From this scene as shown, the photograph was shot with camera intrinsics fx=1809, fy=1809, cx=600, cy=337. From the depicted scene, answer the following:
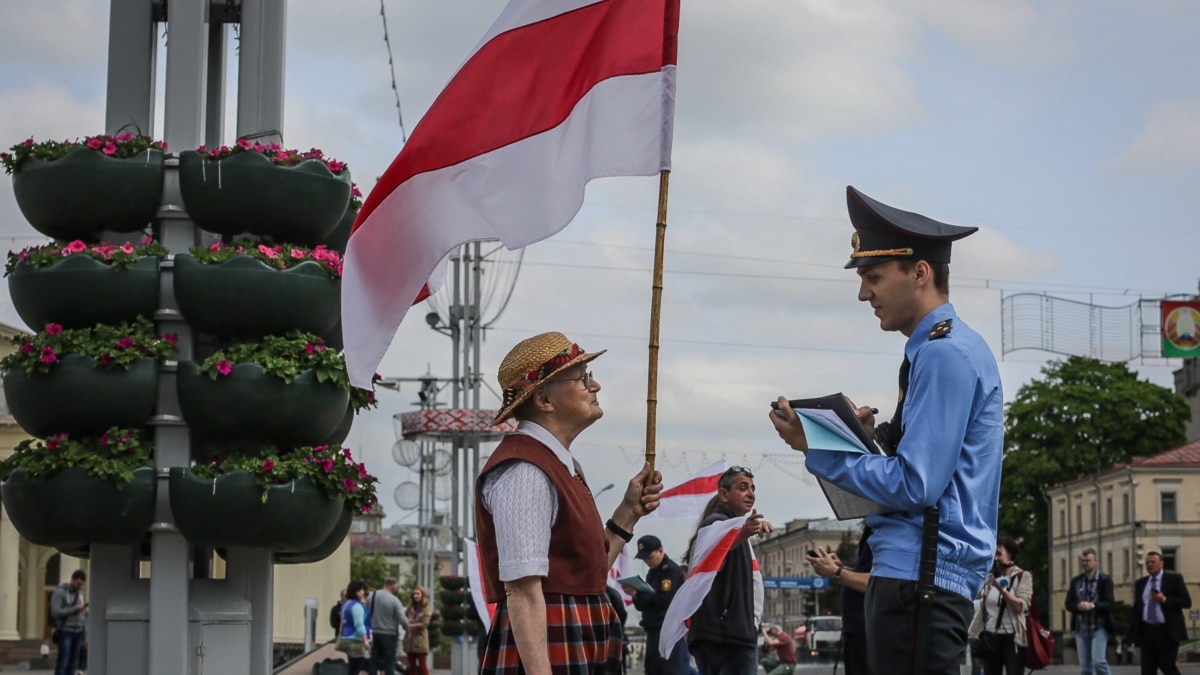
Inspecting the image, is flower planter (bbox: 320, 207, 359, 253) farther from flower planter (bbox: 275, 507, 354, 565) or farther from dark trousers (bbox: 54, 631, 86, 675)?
dark trousers (bbox: 54, 631, 86, 675)

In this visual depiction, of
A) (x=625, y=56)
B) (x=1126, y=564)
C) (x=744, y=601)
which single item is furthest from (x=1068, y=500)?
(x=625, y=56)

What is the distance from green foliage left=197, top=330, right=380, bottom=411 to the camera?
10758 mm

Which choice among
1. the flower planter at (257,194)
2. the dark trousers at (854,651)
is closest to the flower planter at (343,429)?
the flower planter at (257,194)

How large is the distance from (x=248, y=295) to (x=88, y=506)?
1.56 metres

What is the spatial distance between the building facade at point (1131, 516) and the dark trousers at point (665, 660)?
7245cm

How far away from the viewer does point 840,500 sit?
222 inches

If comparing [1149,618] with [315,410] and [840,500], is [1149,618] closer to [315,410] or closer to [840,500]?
[315,410]

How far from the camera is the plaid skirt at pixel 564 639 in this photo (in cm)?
633

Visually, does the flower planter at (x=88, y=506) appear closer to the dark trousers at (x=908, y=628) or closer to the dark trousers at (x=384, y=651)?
the dark trousers at (x=908, y=628)

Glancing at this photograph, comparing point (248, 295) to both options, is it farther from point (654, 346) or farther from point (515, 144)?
point (654, 346)

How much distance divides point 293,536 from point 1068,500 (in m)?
85.2

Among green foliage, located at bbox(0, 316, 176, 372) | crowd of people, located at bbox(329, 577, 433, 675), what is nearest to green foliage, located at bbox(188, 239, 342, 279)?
green foliage, located at bbox(0, 316, 176, 372)

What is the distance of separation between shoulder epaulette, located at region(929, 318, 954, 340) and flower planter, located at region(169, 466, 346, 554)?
6146 mm

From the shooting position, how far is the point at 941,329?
5.53 m
